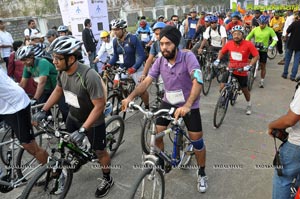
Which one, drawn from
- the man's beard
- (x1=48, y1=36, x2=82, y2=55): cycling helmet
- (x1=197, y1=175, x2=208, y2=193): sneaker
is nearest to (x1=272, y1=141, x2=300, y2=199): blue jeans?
(x1=197, y1=175, x2=208, y2=193): sneaker

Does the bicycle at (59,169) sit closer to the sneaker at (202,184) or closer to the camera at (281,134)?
the sneaker at (202,184)

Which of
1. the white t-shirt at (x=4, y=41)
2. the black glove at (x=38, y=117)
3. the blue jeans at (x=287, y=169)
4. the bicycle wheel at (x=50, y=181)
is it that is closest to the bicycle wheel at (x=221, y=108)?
the blue jeans at (x=287, y=169)

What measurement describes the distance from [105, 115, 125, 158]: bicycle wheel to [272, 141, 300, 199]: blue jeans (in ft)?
7.54


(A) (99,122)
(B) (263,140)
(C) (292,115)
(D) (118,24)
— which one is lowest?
(B) (263,140)

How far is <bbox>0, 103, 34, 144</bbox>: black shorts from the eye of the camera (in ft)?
9.86

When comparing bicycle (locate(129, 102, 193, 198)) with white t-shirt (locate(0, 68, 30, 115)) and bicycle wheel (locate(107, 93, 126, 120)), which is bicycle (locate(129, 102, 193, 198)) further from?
bicycle wheel (locate(107, 93, 126, 120))

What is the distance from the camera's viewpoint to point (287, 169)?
2256 millimetres

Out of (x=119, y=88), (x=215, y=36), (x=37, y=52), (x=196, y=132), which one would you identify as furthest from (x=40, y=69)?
(x=215, y=36)

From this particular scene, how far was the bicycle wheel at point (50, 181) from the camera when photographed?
258cm

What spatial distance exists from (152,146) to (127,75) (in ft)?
9.53

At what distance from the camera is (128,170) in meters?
3.82

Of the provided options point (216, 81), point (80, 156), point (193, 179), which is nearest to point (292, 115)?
point (193, 179)

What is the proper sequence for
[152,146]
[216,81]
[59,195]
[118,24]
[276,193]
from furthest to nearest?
[216,81]
[118,24]
[59,195]
[152,146]
[276,193]

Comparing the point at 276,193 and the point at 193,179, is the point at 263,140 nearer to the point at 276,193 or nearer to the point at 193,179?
the point at 193,179
